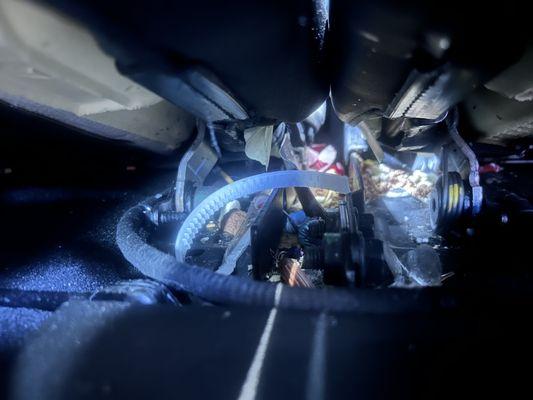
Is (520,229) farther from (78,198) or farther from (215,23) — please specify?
(78,198)

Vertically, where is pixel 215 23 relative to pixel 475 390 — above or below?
above


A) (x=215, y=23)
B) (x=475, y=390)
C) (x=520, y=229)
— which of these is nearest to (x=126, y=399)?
(x=475, y=390)

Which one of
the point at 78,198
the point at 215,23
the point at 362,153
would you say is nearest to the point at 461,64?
the point at 215,23

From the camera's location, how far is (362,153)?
185cm

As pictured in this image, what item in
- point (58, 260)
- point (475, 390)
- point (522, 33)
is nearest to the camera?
point (475, 390)

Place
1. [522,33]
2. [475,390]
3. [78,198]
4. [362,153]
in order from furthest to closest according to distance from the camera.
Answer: [362,153], [78,198], [522,33], [475,390]

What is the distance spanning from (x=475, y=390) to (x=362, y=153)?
156 cm

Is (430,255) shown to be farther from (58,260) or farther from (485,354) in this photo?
(58,260)

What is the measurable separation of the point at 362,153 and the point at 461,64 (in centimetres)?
128

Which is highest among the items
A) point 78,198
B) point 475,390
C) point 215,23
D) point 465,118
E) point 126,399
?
point 215,23

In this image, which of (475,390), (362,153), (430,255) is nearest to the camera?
(475,390)

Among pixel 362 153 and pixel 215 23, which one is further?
pixel 362 153

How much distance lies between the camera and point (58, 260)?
1.10m

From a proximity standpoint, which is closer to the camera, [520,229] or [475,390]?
[475,390]
